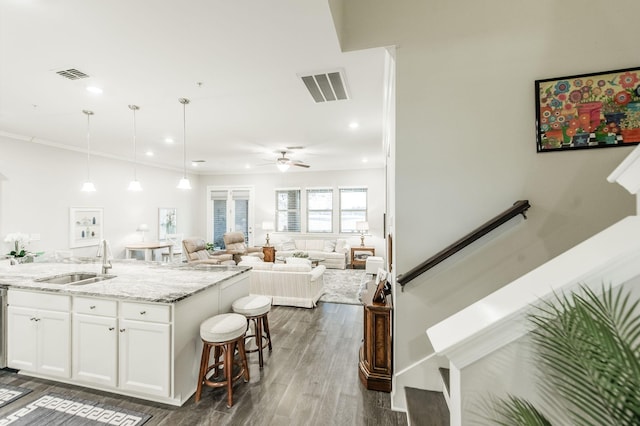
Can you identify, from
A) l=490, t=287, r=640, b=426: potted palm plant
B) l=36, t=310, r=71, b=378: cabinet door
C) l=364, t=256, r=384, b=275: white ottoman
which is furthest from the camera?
l=364, t=256, r=384, b=275: white ottoman

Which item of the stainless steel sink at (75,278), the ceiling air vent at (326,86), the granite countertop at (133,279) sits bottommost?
the stainless steel sink at (75,278)

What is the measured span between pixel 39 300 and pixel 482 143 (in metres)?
4.17

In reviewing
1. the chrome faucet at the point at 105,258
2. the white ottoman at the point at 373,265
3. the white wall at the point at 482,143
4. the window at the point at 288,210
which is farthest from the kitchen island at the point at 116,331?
the window at the point at 288,210

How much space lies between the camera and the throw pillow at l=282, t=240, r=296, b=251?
27.3 ft

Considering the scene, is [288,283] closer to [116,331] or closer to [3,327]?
[116,331]

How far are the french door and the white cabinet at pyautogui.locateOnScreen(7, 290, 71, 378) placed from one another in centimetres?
672

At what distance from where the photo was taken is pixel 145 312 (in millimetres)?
2164

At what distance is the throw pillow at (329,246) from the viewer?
8116mm

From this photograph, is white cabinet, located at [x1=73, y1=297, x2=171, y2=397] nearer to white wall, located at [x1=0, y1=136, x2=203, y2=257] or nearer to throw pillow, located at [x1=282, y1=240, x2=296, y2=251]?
white wall, located at [x1=0, y1=136, x2=203, y2=257]

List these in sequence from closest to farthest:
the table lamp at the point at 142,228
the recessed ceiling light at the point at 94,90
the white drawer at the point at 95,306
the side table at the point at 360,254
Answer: the white drawer at the point at 95,306
the recessed ceiling light at the point at 94,90
the table lamp at the point at 142,228
the side table at the point at 360,254

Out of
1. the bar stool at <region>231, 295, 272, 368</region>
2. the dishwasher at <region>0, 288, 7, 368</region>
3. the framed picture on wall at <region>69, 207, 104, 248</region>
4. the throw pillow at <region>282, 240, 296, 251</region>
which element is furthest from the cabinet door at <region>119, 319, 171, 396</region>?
the throw pillow at <region>282, 240, 296, 251</region>

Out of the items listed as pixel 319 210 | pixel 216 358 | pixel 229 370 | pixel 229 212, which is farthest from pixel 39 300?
pixel 229 212

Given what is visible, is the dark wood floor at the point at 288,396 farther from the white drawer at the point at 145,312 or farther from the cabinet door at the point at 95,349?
the white drawer at the point at 145,312

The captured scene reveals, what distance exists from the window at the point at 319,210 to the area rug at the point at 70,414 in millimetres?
6983
